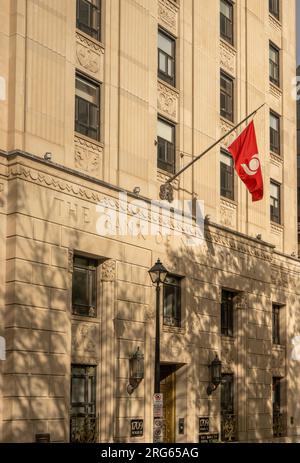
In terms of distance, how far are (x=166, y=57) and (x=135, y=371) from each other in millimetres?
11046

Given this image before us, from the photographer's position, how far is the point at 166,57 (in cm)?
3228

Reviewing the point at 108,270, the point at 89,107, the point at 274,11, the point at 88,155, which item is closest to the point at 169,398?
the point at 108,270

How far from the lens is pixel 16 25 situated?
998 inches

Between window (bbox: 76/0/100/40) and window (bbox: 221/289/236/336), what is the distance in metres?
11.1

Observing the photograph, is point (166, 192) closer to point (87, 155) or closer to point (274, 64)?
point (87, 155)

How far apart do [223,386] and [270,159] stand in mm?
10594

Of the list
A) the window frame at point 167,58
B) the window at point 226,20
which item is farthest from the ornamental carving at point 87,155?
the window at point 226,20

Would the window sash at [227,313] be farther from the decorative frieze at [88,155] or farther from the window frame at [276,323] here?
the decorative frieze at [88,155]

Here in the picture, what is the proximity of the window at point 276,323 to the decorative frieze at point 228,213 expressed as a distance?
6.11 metres

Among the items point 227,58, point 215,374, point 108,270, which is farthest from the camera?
point 227,58

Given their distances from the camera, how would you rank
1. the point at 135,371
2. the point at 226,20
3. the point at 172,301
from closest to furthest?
the point at 135,371, the point at 172,301, the point at 226,20

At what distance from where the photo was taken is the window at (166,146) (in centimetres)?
3133

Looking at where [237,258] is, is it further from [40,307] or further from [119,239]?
[40,307]
